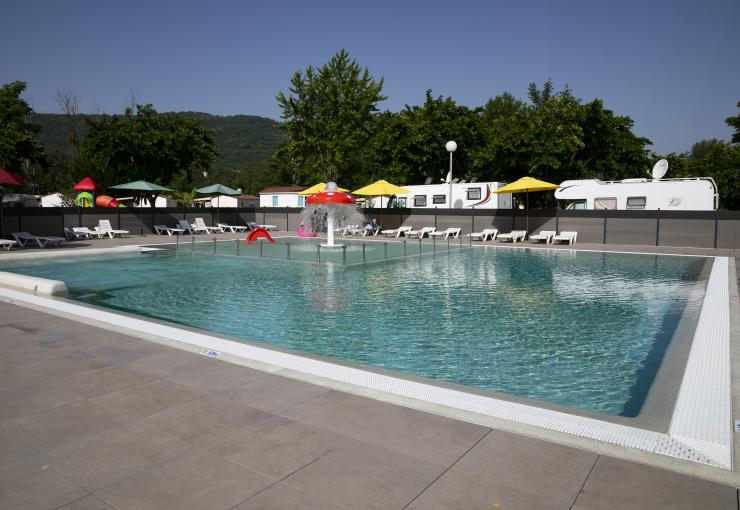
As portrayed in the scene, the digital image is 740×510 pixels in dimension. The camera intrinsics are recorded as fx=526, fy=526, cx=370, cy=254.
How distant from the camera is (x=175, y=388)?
181 inches

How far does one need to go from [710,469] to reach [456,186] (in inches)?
1036

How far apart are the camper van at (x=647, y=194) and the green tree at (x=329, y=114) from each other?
1927cm

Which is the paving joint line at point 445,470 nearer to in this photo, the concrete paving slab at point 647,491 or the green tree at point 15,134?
the concrete paving slab at point 647,491

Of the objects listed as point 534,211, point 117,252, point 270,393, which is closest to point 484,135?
point 534,211

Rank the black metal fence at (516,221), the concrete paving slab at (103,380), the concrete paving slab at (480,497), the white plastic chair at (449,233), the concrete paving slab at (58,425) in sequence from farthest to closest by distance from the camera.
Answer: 1. the white plastic chair at (449,233)
2. the black metal fence at (516,221)
3. the concrete paving slab at (103,380)
4. the concrete paving slab at (58,425)
5. the concrete paving slab at (480,497)

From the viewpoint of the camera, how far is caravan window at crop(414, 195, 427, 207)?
99.0ft

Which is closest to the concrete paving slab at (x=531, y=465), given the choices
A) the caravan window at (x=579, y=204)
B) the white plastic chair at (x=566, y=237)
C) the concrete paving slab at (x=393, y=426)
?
the concrete paving slab at (x=393, y=426)

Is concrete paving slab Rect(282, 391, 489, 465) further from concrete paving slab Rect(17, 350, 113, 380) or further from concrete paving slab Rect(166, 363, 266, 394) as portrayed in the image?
concrete paving slab Rect(17, 350, 113, 380)

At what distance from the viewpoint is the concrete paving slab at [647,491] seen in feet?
9.17

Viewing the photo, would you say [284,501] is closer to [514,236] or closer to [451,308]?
[451,308]

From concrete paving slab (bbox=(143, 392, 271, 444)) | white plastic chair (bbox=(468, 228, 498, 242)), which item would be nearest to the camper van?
white plastic chair (bbox=(468, 228, 498, 242))

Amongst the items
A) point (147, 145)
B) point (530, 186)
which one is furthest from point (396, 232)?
point (147, 145)

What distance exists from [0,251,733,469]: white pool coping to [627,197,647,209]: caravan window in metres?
17.0

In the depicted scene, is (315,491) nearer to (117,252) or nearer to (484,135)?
(117,252)
